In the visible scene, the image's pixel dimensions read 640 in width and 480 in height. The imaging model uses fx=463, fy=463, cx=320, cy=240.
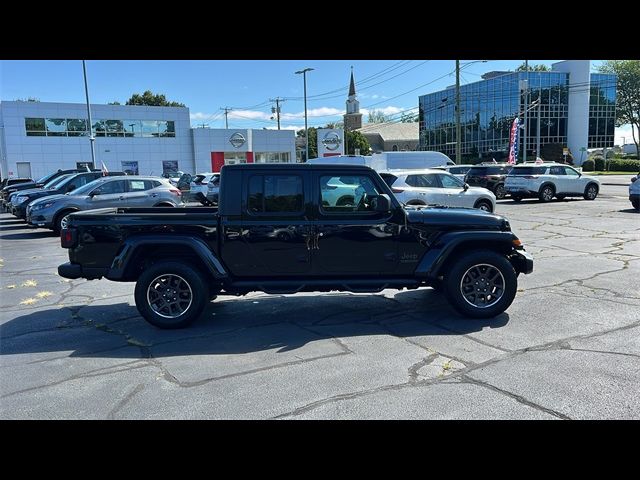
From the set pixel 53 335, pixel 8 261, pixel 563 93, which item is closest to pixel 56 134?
pixel 8 261

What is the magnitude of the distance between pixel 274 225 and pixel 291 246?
33 centimetres

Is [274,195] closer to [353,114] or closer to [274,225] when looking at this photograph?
[274,225]

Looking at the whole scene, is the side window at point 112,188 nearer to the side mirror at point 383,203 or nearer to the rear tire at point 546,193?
the side mirror at point 383,203

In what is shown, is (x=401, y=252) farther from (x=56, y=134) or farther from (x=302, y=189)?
(x=56, y=134)

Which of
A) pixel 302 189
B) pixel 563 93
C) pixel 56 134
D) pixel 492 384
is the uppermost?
pixel 563 93

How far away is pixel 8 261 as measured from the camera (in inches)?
406

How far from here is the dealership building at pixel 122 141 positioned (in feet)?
129

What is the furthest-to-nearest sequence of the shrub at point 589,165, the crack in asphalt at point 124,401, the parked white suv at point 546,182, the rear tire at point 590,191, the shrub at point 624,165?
1. the shrub at point 589,165
2. the shrub at point 624,165
3. the rear tire at point 590,191
4. the parked white suv at point 546,182
5. the crack in asphalt at point 124,401

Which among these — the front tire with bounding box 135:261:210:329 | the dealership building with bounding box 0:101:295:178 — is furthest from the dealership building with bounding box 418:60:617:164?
the front tire with bounding box 135:261:210:329

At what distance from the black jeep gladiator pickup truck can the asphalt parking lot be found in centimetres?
49

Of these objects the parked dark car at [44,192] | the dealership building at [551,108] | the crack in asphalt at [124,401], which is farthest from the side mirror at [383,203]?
the dealership building at [551,108]

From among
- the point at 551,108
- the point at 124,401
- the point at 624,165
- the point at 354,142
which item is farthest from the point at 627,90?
the point at 124,401

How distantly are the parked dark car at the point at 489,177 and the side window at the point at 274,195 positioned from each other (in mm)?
18600
